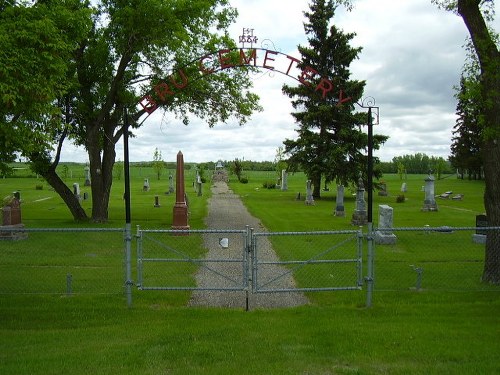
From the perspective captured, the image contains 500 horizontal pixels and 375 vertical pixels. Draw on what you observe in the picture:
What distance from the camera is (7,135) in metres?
7.69

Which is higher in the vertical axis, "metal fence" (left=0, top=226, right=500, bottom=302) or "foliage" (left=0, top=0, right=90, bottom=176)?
"foliage" (left=0, top=0, right=90, bottom=176)

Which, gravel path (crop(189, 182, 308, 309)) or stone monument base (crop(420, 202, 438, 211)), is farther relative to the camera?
stone monument base (crop(420, 202, 438, 211))

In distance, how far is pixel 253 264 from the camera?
8.77 metres

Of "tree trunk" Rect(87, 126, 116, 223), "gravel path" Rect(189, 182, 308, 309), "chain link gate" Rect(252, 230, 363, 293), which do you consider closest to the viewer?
"chain link gate" Rect(252, 230, 363, 293)

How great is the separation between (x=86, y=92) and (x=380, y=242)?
1434cm

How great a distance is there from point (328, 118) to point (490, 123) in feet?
83.5

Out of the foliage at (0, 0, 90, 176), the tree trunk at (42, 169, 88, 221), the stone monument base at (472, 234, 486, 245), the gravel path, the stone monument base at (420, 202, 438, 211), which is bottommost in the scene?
the gravel path

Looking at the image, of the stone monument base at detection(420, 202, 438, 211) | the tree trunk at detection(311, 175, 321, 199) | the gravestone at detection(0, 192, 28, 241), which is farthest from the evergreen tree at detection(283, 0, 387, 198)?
the gravestone at detection(0, 192, 28, 241)

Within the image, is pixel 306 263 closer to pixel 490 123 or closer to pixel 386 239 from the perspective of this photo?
pixel 490 123

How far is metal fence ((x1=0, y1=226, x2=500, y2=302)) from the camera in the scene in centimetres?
952

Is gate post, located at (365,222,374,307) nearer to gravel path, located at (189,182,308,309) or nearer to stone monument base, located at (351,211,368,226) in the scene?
gravel path, located at (189,182,308,309)

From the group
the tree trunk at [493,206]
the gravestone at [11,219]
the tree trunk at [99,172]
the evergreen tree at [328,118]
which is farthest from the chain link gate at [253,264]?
the evergreen tree at [328,118]

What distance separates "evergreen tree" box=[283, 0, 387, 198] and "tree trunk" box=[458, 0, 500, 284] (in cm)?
2343

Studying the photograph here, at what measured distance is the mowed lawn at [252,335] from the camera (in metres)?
5.89
